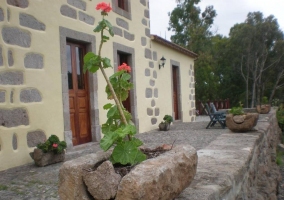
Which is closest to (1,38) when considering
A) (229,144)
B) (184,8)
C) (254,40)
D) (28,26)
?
(28,26)

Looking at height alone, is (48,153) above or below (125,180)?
below

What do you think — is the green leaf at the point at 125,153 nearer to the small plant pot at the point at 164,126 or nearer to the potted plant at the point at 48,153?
the potted plant at the point at 48,153

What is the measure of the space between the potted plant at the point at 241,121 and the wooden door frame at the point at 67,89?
2.46 metres

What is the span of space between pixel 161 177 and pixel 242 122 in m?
3.66

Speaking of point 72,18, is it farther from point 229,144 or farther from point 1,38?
point 229,144

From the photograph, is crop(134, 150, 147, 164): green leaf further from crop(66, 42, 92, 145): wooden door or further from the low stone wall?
crop(66, 42, 92, 145): wooden door

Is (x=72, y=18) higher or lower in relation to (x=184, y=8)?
lower

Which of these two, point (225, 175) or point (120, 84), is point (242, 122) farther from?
point (120, 84)

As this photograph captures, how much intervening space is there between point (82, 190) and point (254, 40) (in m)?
15.9

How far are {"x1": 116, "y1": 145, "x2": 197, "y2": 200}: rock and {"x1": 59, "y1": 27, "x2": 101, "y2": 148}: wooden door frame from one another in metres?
3.20

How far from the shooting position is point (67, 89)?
4703mm

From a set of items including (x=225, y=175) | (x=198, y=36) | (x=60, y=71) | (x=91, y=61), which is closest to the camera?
(x=91, y=61)

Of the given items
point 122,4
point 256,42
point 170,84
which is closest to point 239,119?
point 122,4

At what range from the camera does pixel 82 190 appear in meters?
1.47
